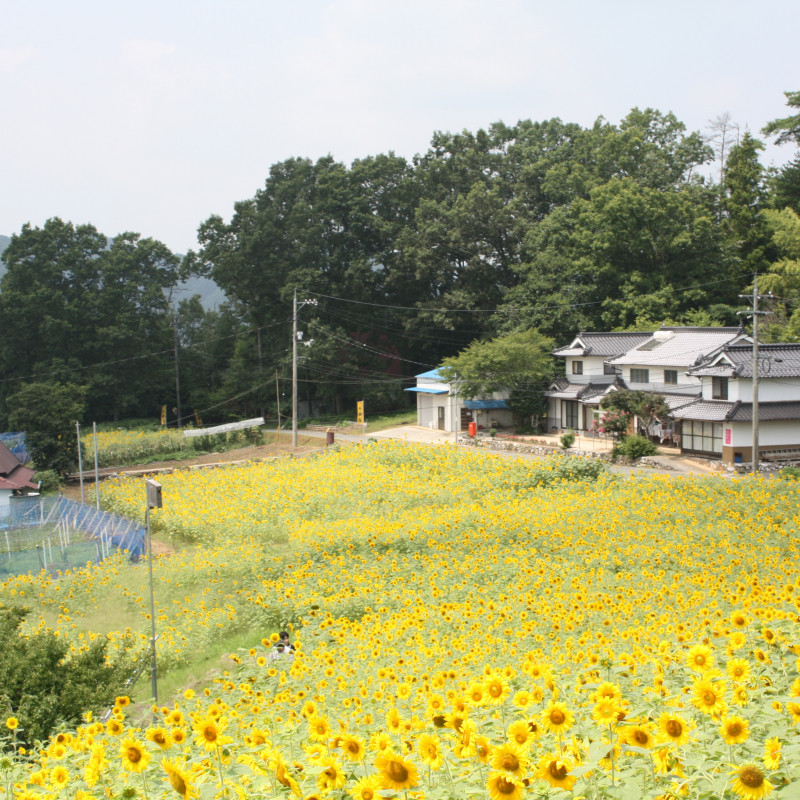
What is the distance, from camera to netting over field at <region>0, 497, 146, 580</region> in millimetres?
15415

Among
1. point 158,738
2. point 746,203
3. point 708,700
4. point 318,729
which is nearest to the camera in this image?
point 708,700

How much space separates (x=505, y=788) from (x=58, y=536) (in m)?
16.6

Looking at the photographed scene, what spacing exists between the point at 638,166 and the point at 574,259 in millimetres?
7557

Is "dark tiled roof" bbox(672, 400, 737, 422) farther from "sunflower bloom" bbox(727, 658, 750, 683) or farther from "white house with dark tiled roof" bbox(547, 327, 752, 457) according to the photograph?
"sunflower bloom" bbox(727, 658, 750, 683)

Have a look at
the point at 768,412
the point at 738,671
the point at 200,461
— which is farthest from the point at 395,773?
the point at 200,461

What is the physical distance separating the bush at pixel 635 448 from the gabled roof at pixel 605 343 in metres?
8.64

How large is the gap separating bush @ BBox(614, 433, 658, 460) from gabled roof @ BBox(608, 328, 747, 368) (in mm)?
3923

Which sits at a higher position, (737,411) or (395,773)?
(737,411)

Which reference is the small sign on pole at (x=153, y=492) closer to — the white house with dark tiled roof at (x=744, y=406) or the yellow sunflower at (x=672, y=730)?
the yellow sunflower at (x=672, y=730)

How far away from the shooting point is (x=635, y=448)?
25000mm

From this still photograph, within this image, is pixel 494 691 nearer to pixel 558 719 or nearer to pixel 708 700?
pixel 558 719

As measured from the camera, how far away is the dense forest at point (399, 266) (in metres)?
37.2

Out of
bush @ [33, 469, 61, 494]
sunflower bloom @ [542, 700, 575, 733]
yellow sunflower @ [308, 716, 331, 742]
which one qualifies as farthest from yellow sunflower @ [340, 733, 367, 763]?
bush @ [33, 469, 61, 494]

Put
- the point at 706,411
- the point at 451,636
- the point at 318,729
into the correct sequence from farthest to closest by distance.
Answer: the point at 706,411, the point at 451,636, the point at 318,729
